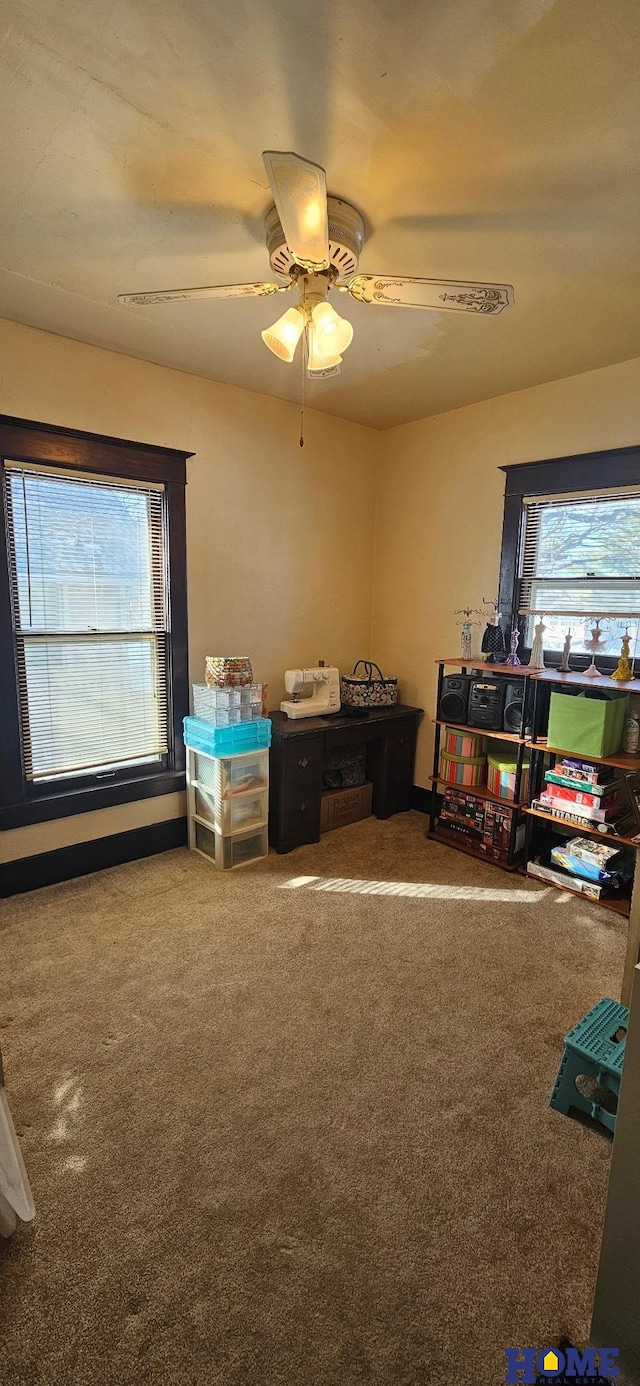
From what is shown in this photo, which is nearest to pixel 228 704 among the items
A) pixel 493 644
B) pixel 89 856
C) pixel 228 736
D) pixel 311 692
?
pixel 228 736

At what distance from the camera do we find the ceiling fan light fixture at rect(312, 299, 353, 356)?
1.62m

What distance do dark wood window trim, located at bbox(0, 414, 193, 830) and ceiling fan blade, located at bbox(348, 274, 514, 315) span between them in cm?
160

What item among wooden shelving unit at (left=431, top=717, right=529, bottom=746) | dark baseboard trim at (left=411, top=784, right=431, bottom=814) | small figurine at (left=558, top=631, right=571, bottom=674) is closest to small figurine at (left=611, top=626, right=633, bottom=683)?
small figurine at (left=558, top=631, right=571, bottom=674)

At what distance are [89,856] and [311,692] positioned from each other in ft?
5.25

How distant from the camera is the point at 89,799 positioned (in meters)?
2.88

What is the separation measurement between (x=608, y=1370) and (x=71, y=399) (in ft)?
11.7

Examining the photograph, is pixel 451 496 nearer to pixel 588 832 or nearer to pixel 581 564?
pixel 581 564

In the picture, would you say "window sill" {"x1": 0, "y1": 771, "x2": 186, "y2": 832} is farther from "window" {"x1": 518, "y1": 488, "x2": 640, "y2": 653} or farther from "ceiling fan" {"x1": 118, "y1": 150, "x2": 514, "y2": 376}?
"window" {"x1": 518, "y1": 488, "x2": 640, "y2": 653}

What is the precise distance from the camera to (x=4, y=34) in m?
1.14

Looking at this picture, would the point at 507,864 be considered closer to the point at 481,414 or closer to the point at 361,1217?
the point at 361,1217

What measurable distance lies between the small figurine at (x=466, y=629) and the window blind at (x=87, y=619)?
1.81 meters

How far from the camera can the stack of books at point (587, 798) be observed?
8.74ft
